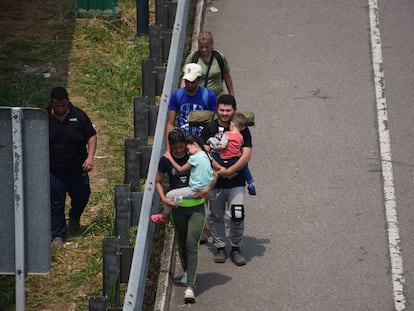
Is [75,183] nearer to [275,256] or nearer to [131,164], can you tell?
[131,164]

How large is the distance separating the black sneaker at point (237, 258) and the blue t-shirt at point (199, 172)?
1259 mm

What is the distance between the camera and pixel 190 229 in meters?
9.77

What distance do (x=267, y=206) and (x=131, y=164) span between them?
1750 millimetres

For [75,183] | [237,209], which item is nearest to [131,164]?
[75,183]

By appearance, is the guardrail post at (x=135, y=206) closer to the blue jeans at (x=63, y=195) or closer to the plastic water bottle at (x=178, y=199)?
the plastic water bottle at (x=178, y=199)

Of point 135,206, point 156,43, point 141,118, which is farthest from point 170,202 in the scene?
point 156,43

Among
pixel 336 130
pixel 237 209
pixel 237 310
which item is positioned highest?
pixel 336 130

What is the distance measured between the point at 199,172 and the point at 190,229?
1.81 feet

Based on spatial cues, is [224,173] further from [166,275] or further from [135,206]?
[166,275]

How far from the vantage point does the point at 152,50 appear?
1396 centimetres

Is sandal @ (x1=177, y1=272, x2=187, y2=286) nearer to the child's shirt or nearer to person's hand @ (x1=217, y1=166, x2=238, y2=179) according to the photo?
person's hand @ (x1=217, y1=166, x2=238, y2=179)

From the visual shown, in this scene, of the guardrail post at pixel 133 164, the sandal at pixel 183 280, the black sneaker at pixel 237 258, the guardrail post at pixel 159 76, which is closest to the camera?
the sandal at pixel 183 280

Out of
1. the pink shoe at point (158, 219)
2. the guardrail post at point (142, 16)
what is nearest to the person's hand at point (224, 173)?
the pink shoe at point (158, 219)

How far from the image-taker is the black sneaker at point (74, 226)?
11680 mm
